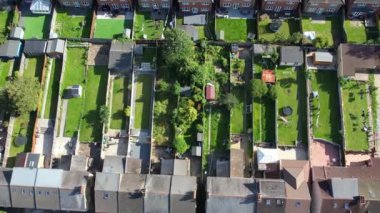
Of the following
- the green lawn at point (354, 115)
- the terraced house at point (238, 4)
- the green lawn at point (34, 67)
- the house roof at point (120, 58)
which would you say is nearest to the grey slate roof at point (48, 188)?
the green lawn at point (34, 67)

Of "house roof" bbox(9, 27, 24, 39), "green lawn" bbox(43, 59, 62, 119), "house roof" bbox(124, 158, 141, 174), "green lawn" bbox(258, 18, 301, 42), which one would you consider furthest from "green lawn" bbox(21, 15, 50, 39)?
"green lawn" bbox(258, 18, 301, 42)

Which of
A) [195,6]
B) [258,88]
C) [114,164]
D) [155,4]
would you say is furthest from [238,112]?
[155,4]

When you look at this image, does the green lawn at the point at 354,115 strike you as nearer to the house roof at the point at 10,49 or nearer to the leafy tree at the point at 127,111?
the leafy tree at the point at 127,111

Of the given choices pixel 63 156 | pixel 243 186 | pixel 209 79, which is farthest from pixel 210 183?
pixel 63 156

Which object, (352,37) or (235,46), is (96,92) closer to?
(235,46)

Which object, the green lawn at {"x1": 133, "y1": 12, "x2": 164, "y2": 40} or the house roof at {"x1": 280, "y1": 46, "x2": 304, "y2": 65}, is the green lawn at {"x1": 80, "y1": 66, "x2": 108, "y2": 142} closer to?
the green lawn at {"x1": 133, "y1": 12, "x2": 164, "y2": 40}
